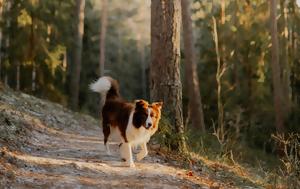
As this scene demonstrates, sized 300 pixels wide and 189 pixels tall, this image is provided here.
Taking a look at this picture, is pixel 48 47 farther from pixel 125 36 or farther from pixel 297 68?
pixel 125 36

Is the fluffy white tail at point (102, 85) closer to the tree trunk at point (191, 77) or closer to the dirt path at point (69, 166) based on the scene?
the dirt path at point (69, 166)

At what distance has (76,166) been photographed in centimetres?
971

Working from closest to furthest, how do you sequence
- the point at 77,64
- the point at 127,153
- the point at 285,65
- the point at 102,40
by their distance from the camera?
the point at 127,153 < the point at 77,64 < the point at 285,65 < the point at 102,40

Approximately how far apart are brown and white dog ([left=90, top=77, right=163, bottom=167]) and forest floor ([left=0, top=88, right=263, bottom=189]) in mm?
432

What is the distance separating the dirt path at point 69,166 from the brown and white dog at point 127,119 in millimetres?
441

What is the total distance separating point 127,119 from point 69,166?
137cm

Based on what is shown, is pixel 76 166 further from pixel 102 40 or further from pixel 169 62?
pixel 102 40

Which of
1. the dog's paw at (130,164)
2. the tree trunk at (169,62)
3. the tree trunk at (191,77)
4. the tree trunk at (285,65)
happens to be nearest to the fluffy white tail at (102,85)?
the tree trunk at (169,62)

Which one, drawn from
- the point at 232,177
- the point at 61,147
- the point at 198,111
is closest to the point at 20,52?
the point at 198,111

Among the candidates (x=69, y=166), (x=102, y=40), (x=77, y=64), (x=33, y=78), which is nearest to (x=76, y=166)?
(x=69, y=166)

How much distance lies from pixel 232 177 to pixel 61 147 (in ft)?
12.3

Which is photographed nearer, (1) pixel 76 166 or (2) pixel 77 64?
(1) pixel 76 166

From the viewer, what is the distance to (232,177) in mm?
11391

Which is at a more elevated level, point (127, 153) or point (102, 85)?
point (102, 85)
